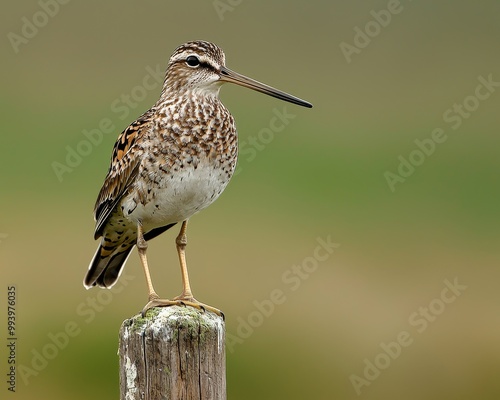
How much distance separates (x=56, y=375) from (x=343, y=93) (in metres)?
12.1

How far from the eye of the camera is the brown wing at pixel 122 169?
8336 mm

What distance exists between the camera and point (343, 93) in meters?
22.5

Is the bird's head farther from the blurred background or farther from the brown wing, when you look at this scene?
the blurred background

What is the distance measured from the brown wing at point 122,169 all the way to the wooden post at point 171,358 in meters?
2.52

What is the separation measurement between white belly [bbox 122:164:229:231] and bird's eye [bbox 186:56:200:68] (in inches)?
33.2

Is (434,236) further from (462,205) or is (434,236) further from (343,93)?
(343,93)

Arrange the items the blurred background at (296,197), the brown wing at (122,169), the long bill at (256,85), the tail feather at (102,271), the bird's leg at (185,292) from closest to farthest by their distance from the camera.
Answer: the bird's leg at (185,292)
the long bill at (256,85)
the brown wing at (122,169)
the tail feather at (102,271)
the blurred background at (296,197)

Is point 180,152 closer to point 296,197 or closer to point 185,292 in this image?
point 185,292

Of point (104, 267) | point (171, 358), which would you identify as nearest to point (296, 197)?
point (104, 267)

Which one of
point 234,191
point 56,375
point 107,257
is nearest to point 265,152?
point 234,191

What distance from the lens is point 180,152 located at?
8.10 meters

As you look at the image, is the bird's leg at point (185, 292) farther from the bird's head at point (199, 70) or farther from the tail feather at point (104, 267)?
the bird's head at point (199, 70)

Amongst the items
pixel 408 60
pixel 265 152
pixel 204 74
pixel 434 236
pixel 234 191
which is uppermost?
pixel 408 60

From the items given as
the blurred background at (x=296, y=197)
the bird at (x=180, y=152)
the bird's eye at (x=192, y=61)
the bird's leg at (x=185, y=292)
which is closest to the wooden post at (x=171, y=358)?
the bird's leg at (x=185, y=292)
